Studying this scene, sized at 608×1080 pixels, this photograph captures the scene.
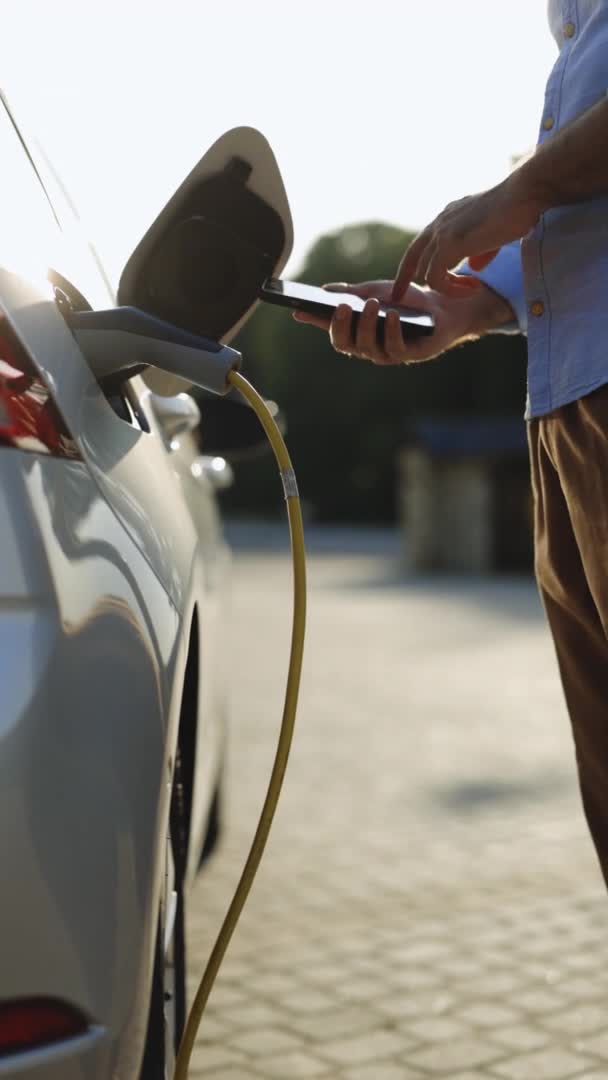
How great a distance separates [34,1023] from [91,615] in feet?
1.26

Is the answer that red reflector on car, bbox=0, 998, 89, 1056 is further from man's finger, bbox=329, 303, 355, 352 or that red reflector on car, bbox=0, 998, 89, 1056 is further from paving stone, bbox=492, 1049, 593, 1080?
paving stone, bbox=492, 1049, 593, 1080

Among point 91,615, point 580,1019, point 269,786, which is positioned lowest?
point 580,1019

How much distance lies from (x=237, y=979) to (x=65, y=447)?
2308mm

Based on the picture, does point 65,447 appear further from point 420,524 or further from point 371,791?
point 420,524

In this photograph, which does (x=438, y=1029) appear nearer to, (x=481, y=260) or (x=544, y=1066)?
(x=544, y=1066)

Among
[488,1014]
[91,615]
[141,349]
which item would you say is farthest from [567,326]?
[488,1014]

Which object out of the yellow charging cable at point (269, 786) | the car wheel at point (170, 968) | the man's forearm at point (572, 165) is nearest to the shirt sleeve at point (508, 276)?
the man's forearm at point (572, 165)

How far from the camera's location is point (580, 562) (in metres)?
2.12

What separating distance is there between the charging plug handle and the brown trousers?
0.48 metres

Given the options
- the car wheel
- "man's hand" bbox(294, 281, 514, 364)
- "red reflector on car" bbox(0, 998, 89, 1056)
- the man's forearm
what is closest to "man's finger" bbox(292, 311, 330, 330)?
"man's hand" bbox(294, 281, 514, 364)

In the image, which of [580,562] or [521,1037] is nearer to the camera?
[580,562]

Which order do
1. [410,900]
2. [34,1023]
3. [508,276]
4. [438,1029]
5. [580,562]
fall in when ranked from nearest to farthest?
[34,1023] → [580,562] → [508,276] → [438,1029] → [410,900]

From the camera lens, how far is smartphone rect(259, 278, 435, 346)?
2.10 metres

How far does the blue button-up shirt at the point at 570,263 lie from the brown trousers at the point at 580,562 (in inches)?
1.6
